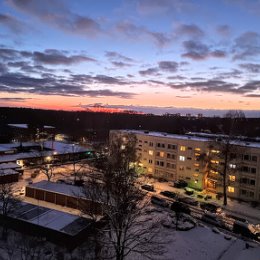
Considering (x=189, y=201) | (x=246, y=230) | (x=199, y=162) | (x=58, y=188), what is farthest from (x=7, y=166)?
(x=246, y=230)

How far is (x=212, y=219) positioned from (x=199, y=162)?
1645 centimetres

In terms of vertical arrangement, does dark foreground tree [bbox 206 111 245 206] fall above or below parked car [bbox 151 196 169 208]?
above

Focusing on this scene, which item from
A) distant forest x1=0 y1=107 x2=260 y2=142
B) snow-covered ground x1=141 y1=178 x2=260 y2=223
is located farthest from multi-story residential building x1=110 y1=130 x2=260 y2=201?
distant forest x1=0 y1=107 x2=260 y2=142

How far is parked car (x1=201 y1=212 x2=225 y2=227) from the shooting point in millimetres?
29609

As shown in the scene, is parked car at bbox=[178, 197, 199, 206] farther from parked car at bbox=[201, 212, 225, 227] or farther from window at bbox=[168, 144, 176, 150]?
window at bbox=[168, 144, 176, 150]

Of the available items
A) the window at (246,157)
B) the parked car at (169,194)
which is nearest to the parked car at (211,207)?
the parked car at (169,194)

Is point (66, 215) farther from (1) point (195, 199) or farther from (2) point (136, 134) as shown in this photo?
(2) point (136, 134)

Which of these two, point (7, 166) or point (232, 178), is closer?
point (232, 178)

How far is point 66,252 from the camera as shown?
70.8 feet

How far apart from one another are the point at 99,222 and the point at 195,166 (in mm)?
26054

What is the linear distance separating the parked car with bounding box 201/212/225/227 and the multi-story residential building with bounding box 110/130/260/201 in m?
11.4

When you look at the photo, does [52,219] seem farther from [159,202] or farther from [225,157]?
[225,157]

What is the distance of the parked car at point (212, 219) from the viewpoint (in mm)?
29609

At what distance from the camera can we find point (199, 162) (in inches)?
1807
